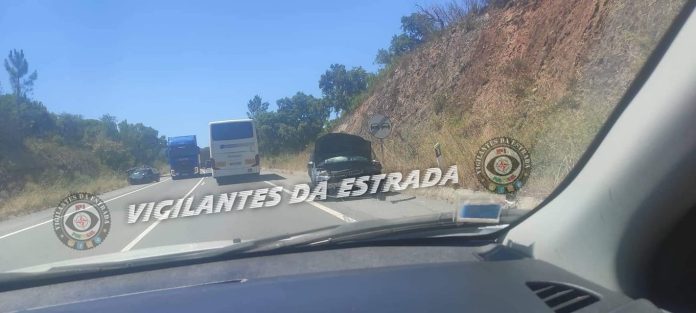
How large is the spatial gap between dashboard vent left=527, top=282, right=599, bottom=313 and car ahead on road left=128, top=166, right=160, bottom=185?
126ft

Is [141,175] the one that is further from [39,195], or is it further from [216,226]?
[216,226]

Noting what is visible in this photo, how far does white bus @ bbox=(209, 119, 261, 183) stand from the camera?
3047cm

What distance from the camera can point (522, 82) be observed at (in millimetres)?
21125

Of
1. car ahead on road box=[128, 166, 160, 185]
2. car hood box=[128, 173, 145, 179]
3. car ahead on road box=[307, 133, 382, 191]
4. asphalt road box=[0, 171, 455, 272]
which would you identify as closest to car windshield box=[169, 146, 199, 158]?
car ahead on road box=[128, 166, 160, 185]

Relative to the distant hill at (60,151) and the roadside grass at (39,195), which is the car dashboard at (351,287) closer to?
the roadside grass at (39,195)

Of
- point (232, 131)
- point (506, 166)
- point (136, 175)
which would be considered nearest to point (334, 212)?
point (506, 166)

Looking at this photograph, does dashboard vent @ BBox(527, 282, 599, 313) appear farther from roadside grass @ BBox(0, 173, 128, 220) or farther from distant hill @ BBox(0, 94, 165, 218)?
distant hill @ BBox(0, 94, 165, 218)

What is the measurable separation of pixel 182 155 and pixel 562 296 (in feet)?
134

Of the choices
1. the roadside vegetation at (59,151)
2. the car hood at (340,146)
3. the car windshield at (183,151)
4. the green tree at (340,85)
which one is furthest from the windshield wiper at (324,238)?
Result: the green tree at (340,85)

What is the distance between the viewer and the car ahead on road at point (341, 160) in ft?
51.3

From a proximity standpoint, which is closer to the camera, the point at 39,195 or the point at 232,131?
the point at 39,195

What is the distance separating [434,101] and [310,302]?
86.3ft

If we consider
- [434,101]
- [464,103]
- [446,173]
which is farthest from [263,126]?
[446,173]

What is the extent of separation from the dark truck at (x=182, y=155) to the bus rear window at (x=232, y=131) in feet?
38.0
